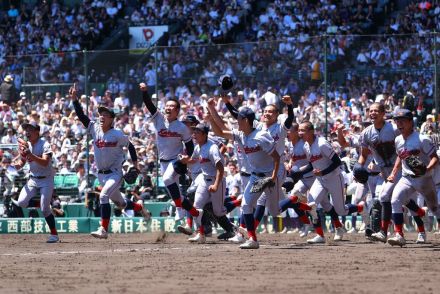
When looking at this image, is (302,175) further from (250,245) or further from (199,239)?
(250,245)

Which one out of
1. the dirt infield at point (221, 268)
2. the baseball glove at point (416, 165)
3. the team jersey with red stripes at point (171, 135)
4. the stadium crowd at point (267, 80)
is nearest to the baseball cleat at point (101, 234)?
the dirt infield at point (221, 268)

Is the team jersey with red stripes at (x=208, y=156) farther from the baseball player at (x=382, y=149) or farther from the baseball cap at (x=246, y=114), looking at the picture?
the baseball player at (x=382, y=149)

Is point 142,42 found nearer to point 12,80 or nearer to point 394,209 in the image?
point 12,80

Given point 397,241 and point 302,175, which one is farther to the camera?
point 302,175

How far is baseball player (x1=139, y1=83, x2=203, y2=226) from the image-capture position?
17141 mm

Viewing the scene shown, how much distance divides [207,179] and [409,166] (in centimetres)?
409

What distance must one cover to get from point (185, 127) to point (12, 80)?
9.77 m

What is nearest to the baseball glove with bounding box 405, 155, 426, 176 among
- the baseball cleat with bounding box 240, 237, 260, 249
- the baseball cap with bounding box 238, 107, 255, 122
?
the baseball cap with bounding box 238, 107, 255, 122

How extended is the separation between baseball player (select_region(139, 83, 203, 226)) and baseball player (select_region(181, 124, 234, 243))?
0.16m

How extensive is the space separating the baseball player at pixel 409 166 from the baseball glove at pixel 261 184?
1.65 meters

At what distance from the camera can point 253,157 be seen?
48.8ft

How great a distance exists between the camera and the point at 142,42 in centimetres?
3625

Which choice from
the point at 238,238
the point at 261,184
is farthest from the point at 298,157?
the point at 261,184

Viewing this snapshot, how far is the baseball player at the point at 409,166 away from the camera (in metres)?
14.2
